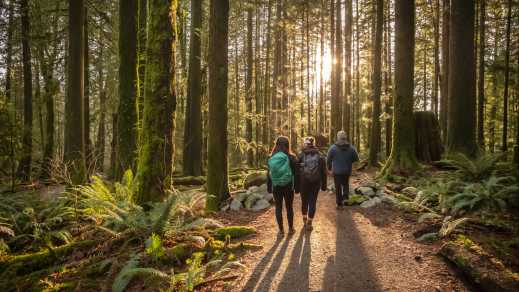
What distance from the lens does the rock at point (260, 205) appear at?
876 centimetres

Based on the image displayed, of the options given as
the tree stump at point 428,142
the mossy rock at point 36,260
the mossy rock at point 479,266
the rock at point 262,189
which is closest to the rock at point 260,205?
the rock at point 262,189

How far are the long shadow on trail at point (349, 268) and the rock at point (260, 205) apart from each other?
9.42ft

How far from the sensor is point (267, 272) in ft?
14.6

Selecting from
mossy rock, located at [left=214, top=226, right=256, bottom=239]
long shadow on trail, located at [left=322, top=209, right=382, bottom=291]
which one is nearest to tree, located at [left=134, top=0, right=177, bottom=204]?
mossy rock, located at [left=214, top=226, right=256, bottom=239]

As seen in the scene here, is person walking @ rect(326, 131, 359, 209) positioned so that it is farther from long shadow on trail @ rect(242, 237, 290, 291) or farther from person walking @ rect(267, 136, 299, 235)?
long shadow on trail @ rect(242, 237, 290, 291)

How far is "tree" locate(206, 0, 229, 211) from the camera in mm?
7988

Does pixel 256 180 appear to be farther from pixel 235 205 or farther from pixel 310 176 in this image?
pixel 310 176

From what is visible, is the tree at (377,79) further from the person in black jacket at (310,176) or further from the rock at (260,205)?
the person in black jacket at (310,176)

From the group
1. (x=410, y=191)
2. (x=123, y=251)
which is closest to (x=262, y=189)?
(x=410, y=191)

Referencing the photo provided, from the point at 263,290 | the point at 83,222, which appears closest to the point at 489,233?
the point at 263,290

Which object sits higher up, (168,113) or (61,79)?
(61,79)

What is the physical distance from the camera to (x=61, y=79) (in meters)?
15.9

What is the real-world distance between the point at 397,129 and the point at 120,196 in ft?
30.0

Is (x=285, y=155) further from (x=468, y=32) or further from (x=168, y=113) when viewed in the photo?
(x=468, y=32)
